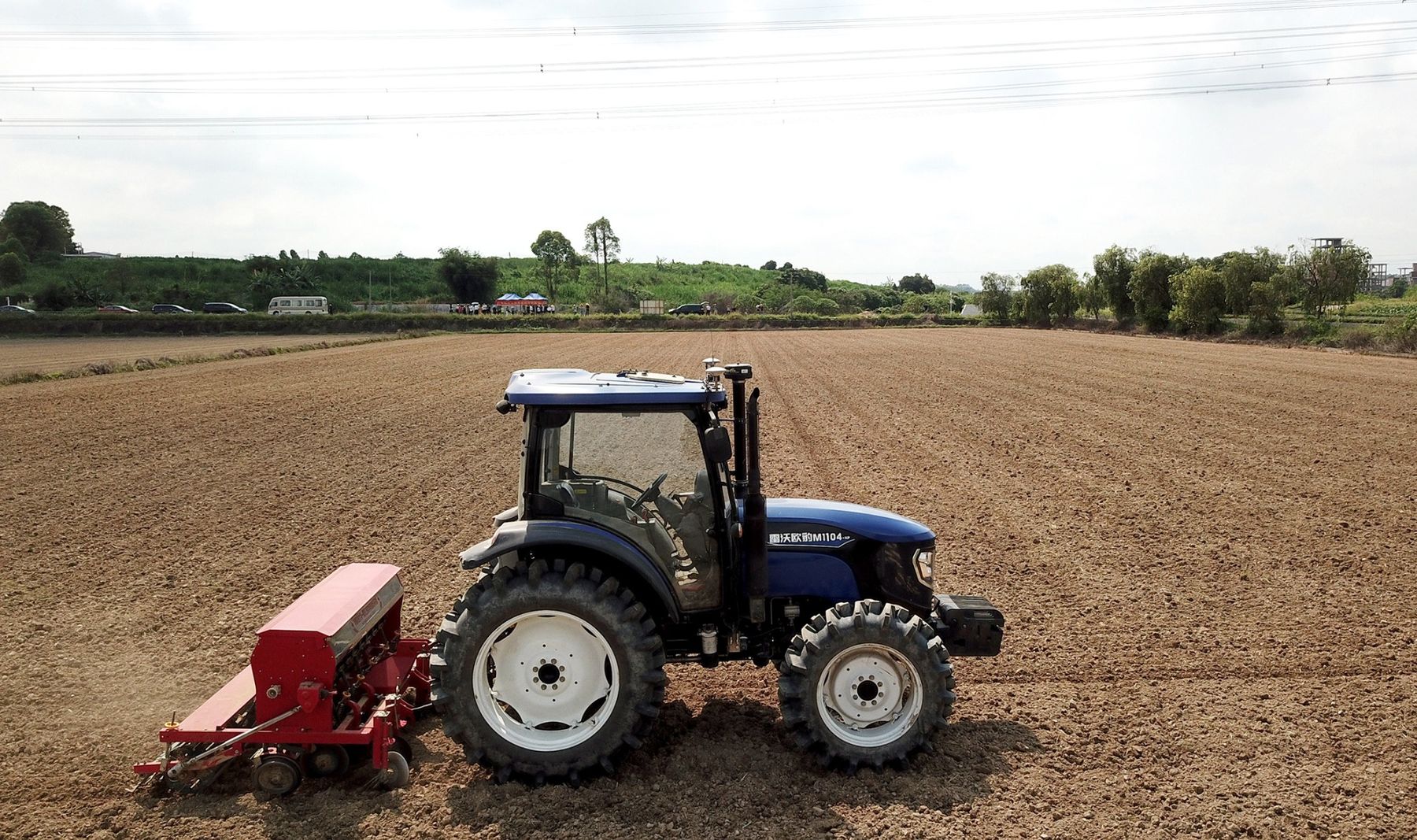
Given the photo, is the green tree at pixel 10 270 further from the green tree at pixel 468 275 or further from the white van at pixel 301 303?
the green tree at pixel 468 275

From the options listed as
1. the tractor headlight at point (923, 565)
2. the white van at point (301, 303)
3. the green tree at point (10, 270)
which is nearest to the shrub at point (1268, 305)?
the tractor headlight at point (923, 565)

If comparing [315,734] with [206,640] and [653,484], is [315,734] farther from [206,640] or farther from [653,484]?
[206,640]

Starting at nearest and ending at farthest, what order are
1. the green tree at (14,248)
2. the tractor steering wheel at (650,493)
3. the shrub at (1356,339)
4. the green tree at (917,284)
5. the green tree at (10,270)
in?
the tractor steering wheel at (650,493) → the shrub at (1356,339) → the green tree at (10,270) → the green tree at (14,248) → the green tree at (917,284)

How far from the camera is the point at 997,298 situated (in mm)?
80188

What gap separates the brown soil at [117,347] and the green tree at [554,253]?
160 feet

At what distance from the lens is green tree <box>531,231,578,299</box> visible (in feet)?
350

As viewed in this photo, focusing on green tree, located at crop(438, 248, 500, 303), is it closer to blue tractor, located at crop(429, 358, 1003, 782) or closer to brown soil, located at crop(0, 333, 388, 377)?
brown soil, located at crop(0, 333, 388, 377)

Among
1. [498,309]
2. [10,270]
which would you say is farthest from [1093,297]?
[10,270]

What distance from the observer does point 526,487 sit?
480 centimetres

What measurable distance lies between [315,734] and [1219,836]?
4.34 meters

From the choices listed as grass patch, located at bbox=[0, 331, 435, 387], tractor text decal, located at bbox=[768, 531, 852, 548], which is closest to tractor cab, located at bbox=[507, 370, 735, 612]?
tractor text decal, located at bbox=[768, 531, 852, 548]

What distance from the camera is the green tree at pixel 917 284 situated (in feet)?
498

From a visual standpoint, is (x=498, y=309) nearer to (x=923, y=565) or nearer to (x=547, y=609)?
(x=923, y=565)

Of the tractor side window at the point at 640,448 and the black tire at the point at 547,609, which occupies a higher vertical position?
the tractor side window at the point at 640,448
